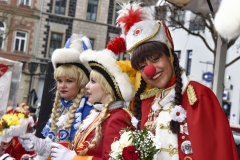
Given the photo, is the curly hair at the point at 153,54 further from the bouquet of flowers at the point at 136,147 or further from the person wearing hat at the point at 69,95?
the person wearing hat at the point at 69,95

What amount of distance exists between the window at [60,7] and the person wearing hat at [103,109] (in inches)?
1184

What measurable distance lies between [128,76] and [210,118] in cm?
88

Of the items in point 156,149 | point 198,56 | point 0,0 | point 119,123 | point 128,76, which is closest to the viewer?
point 156,149

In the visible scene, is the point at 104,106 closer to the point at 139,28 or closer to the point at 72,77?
the point at 139,28

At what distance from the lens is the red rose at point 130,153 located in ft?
8.19

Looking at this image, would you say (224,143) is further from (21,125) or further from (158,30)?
(21,125)

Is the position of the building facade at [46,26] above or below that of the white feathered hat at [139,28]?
above

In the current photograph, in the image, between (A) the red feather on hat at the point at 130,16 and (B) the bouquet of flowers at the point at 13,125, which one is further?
(B) the bouquet of flowers at the point at 13,125

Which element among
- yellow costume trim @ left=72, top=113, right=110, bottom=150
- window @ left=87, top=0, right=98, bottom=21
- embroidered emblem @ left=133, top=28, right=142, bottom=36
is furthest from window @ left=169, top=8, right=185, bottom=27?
window @ left=87, top=0, right=98, bottom=21

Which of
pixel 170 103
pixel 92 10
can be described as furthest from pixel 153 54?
pixel 92 10

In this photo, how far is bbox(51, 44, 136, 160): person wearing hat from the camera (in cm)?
312

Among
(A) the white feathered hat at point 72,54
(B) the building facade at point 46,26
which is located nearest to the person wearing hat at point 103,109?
(A) the white feathered hat at point 72,54

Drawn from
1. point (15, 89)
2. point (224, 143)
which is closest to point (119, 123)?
point (224, 143)

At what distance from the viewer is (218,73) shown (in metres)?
4.38
